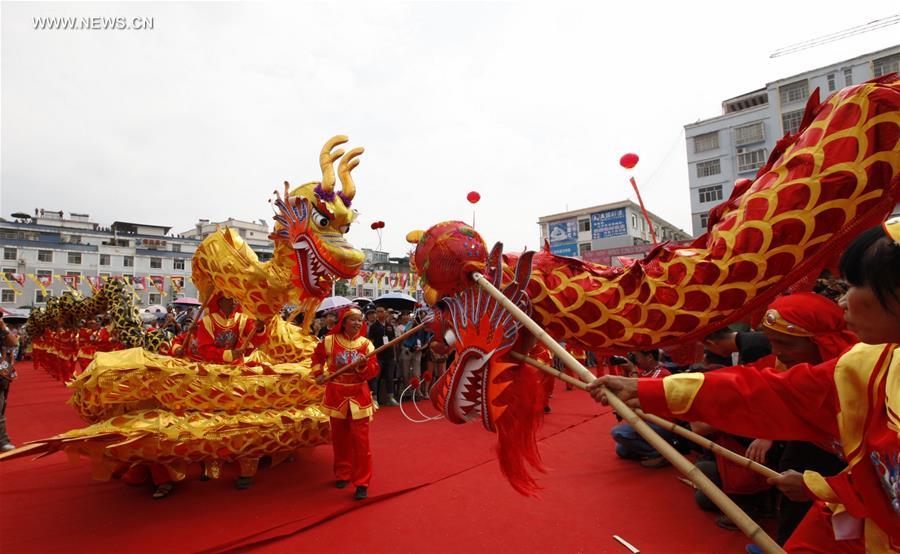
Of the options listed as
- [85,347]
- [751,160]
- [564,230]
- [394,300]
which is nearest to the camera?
[85,347]

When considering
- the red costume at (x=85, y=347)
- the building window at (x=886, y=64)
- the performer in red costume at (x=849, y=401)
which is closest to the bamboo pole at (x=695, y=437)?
the performer in red costume at (x=849, y=401)

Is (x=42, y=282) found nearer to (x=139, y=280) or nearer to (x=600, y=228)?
(x=139, y=280)

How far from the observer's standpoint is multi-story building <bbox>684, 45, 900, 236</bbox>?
18.2 metres

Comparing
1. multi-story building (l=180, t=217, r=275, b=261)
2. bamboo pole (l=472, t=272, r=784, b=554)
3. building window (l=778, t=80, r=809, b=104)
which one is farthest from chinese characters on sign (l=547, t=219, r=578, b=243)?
bamboo pole (l=472, t=272, r=784, b=554)

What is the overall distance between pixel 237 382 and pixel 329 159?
1850 millimetres

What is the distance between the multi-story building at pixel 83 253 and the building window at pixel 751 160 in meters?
29.4

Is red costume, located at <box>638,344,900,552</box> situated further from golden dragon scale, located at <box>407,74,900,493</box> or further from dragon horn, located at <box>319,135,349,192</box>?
dragon horn, located at <box>319,135,349,192</box>

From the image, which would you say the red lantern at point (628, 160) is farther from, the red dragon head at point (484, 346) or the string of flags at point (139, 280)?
the string of flags at point (139, 280)

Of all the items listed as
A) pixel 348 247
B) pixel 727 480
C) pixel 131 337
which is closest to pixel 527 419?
pixel 727 480

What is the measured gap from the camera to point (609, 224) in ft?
81.4

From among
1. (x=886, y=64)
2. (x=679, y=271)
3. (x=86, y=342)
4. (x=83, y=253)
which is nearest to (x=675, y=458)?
(x=679, y=271)

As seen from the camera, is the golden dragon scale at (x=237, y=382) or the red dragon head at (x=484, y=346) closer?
the red dragon head at (x=484, y=346)

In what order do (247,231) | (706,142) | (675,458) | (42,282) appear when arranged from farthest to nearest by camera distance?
(247,231), (706,142), (42,282), (675,458)

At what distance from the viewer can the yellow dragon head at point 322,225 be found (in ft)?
11.2
